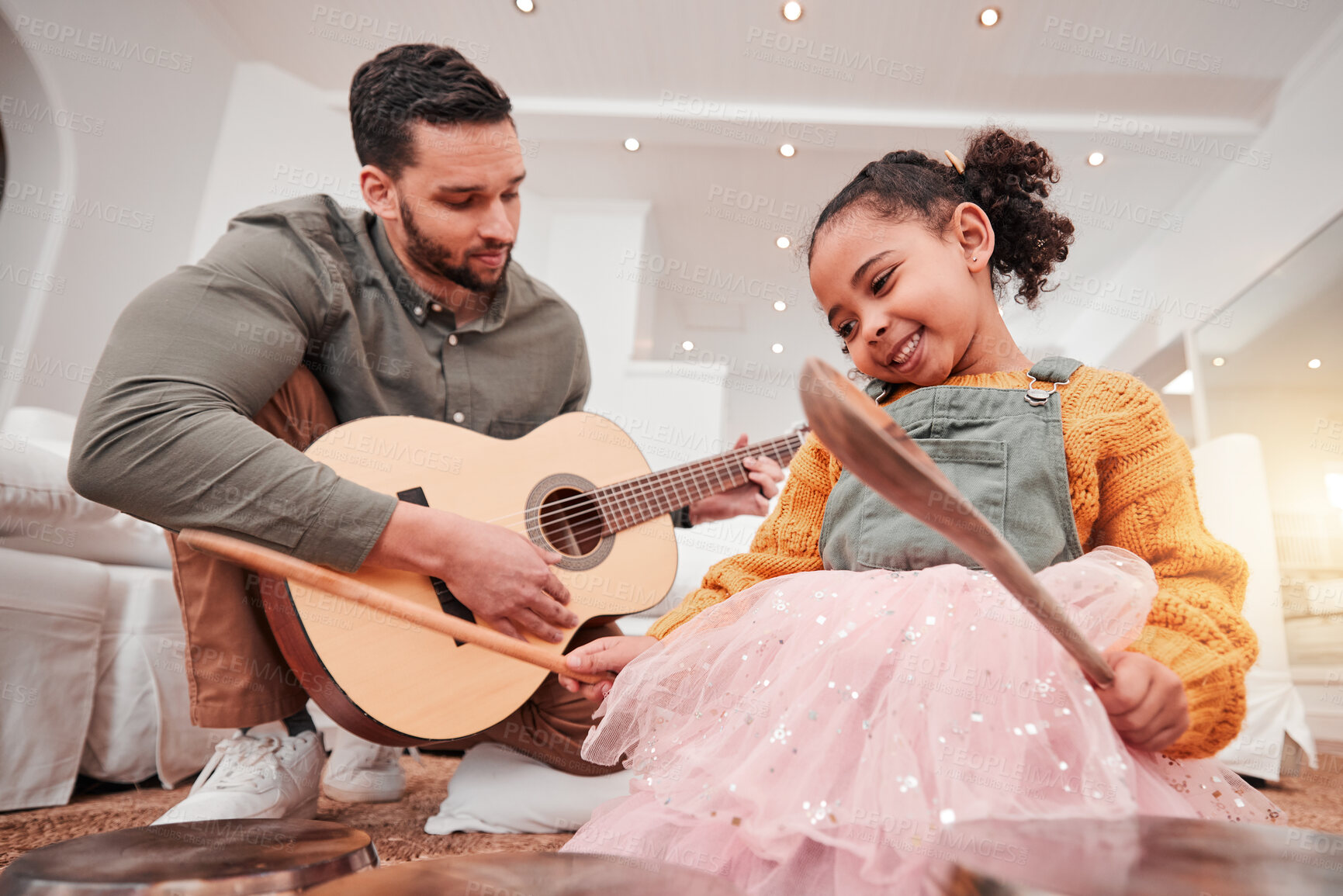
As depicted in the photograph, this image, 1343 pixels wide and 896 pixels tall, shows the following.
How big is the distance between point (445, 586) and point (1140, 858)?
2.52 feet

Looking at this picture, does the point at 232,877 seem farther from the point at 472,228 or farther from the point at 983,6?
the point at 983,6

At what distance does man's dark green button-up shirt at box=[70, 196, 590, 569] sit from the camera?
81 cm

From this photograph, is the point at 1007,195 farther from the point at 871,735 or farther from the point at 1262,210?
the point at 1262,210

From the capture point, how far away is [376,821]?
96cm

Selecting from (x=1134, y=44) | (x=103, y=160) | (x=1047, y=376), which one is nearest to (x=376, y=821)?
(x=1047, y=376)

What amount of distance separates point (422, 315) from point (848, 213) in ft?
2.27

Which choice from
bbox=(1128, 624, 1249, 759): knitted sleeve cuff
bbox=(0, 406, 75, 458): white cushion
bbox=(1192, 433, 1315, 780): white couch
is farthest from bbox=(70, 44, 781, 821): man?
bbox=(0, 406, 75, 458): white cushion

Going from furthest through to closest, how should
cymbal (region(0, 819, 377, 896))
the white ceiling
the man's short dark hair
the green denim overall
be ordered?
the white ceiling → the man's short dark hair → the green denim overall → cymbal (region(0, 819, 377, 896))

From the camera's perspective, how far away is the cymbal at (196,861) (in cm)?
39

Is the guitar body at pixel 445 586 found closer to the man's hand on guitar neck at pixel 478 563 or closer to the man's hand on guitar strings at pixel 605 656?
the man's hand on guitar neck at pixel 478 563

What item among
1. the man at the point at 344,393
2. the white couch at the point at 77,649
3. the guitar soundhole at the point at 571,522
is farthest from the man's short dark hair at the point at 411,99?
the white couch at the point at 77,649

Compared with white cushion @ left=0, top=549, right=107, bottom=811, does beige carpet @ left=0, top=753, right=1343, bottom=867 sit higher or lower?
lower

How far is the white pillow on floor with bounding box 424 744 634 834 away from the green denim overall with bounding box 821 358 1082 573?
0.46m

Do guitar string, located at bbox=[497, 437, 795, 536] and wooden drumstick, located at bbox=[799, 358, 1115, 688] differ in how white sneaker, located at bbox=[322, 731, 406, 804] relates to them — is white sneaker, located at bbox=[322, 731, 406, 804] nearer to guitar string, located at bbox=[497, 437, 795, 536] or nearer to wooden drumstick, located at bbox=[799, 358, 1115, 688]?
guitar string, located at bbox=[497, 437, 795, 536]
